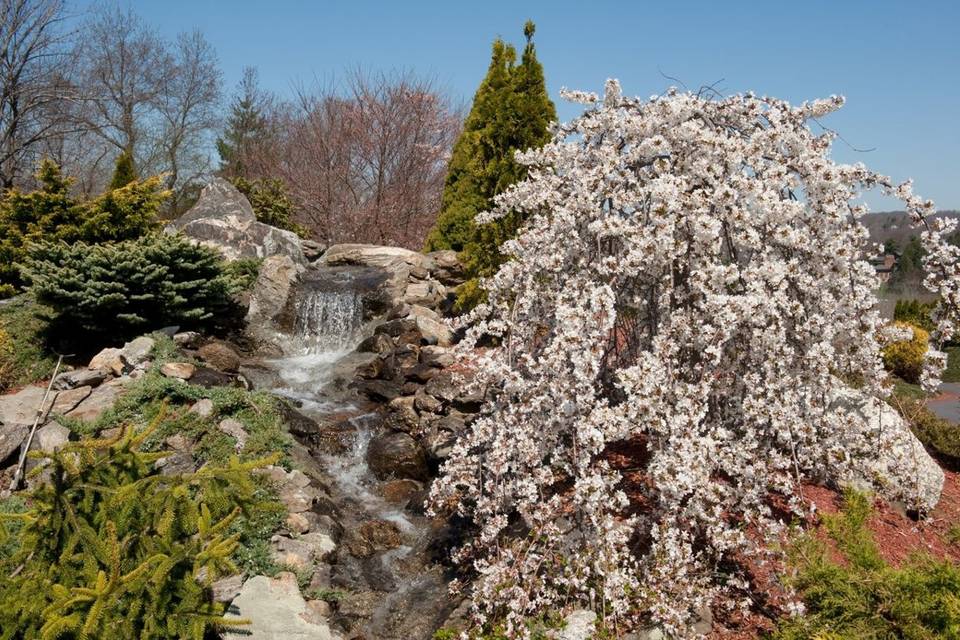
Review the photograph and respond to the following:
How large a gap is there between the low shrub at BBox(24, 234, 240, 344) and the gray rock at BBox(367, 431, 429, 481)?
404 cm

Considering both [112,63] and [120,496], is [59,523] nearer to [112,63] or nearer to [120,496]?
[120,496]

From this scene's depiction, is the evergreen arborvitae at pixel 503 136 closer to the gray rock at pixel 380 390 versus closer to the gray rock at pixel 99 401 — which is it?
the gray rock at pixel 380 390

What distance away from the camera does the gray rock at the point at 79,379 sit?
291 inches

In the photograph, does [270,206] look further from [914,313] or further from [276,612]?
[914,313]

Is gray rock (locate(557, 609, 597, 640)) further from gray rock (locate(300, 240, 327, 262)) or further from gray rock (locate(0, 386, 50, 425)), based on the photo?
gray rock (locate(300, 240, 327, 262))

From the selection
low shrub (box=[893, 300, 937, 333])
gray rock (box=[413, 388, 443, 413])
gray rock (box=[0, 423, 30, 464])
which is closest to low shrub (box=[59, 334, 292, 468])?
gray rock (box=[0, 423, 30, 464])

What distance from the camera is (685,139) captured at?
4754 millimetres

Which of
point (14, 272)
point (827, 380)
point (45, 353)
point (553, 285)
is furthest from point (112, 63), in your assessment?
point (827, 380)

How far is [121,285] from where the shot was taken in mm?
8438

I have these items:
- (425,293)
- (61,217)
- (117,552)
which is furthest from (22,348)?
(117,552)

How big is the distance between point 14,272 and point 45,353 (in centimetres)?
357

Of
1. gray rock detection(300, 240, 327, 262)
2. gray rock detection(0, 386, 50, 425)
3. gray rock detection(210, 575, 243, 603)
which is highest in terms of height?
gray rock detection(300, 240, 327, 262)

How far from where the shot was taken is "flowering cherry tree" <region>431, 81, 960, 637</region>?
3785 millimetres

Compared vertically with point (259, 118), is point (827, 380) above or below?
below
